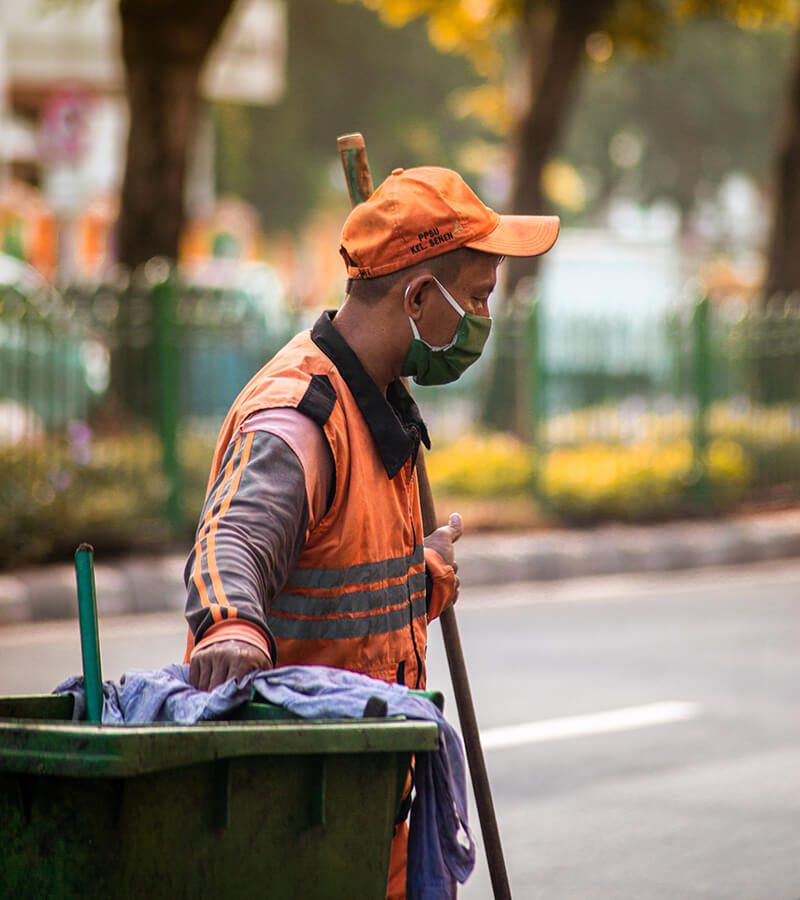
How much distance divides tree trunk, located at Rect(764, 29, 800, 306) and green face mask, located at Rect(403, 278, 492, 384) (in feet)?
49.7

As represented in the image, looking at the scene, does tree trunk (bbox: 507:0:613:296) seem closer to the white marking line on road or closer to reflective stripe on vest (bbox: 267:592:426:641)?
the white marking line on road

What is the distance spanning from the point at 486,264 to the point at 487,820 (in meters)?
0.96

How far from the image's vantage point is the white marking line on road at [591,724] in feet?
22.9

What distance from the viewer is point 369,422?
3.09 meters

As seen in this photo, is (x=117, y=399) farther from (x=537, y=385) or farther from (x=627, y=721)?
(x=627, y=721)

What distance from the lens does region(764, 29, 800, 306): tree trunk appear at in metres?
18.1

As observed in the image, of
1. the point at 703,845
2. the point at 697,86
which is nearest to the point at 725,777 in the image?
the point at 703,845

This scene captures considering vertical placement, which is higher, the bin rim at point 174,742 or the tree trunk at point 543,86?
the tree trunk at point 543,86

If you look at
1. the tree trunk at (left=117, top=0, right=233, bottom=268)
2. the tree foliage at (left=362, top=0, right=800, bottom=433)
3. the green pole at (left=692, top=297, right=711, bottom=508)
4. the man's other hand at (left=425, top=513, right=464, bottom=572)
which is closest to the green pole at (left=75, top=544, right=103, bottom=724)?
the man's other hand at (left=425, top=513, right=464, bottom=572)

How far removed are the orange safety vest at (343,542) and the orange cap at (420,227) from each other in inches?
5.8

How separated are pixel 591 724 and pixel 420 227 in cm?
451

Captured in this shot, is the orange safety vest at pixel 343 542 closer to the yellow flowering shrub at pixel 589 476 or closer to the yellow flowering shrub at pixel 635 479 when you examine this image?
the yellow flowering shrub at pixel 589 476

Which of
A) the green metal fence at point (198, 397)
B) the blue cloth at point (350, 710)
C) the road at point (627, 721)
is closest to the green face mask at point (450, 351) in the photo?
the blue cloth at point (350, 710)

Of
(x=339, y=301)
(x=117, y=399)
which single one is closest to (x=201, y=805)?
(x=117, y=399)
